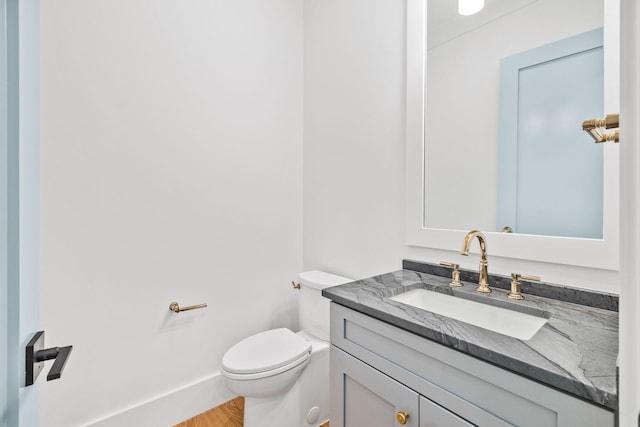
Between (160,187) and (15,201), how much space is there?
105 cm

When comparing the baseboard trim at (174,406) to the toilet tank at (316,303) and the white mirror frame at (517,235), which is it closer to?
the toilet tank at (316,303)

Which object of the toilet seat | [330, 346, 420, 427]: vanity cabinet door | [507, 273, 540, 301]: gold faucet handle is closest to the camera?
[330, 346, 420, 427]: vanity cabinet door

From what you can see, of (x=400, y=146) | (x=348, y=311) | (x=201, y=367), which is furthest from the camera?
(x=201, y=367)

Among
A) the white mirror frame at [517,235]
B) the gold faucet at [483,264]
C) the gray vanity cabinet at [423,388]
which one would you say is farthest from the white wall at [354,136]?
the gray vanity cabinet at [423,388]

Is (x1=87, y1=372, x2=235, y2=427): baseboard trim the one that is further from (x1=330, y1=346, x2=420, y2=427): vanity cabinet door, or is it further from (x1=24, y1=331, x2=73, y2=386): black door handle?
(x1=24, y1=331, x2=73, y2=386): black door handle

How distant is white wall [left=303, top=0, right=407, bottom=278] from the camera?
60.9 inches

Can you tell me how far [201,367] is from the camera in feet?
5.55

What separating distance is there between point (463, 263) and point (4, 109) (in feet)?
4.79

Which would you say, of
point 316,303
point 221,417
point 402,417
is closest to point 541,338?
point 402,417

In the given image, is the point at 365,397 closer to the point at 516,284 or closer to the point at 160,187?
the point at 516,284

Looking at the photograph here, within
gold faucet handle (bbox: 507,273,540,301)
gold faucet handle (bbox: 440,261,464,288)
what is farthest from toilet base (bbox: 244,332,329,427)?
gold faucet handle (bbox: 507,273,540,301)

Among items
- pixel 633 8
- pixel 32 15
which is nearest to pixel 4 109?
pixel 32 15

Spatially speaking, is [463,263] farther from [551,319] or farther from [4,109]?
[4,109]

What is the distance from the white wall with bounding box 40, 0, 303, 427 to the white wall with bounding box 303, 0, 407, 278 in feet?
0.55
